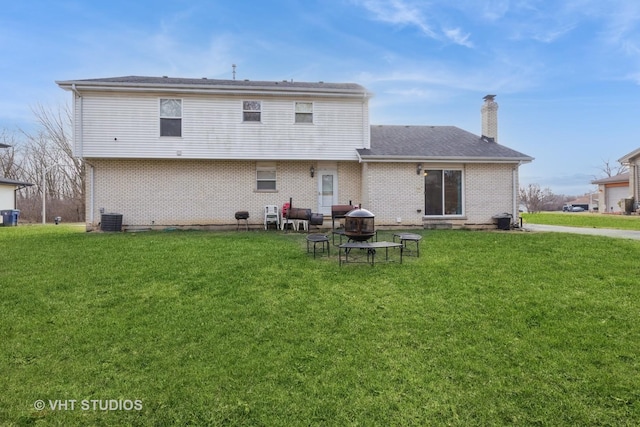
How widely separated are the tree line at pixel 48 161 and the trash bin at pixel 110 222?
15.1 m

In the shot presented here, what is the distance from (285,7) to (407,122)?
8.46 metres

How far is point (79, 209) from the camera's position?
2391 centimetres

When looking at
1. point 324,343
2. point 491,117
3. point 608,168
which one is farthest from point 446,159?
point 608,168

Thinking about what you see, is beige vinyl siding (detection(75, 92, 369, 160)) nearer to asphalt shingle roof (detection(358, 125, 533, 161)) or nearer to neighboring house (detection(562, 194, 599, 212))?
asphalt shingle roof (detection(358, 125, 533, 161))

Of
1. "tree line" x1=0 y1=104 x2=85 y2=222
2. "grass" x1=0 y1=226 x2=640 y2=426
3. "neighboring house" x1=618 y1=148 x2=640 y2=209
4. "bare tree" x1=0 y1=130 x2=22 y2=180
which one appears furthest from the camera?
"bare tree" x1=0 y1=130 x2=22 y2=180

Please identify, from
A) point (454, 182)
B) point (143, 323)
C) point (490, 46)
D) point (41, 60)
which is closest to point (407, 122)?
point (490, 46)

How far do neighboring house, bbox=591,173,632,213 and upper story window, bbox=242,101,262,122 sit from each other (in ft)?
97.5

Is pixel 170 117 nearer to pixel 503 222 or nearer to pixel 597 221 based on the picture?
pixel 503 222

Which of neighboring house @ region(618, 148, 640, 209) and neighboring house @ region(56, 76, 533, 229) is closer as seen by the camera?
neighboring house @ region(56, 76, 533, 229)

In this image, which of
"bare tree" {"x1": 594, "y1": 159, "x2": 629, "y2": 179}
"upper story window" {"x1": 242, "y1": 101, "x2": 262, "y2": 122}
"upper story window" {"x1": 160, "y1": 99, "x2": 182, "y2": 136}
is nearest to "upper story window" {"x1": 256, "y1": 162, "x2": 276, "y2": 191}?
"upper story window" {"x1": 242, "y1": 101, "x2": 262, "y2": 122}

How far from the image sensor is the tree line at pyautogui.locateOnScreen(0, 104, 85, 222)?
24891 millimetres

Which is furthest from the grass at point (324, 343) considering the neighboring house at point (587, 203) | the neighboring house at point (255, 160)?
the neighboring house at point (587, 203)

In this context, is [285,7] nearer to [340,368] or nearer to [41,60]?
[41,60]

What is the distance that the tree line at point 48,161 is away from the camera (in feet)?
81.7
